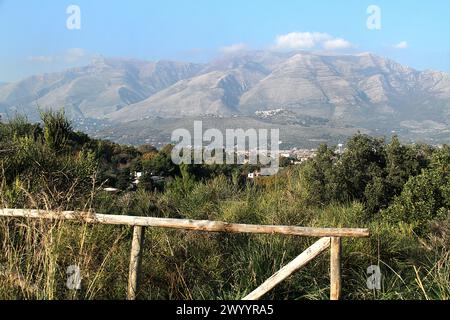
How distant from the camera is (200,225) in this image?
4.25 m

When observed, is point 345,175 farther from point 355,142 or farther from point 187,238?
point 187,238

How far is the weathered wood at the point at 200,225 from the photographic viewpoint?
401 cm

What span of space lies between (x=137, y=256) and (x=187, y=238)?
143 cm

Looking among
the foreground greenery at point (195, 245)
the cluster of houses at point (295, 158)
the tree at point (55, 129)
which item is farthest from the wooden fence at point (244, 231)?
the cluster of houses at point (295, 158)

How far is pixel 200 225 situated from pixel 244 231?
0.40m

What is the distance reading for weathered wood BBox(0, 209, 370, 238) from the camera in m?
4.01

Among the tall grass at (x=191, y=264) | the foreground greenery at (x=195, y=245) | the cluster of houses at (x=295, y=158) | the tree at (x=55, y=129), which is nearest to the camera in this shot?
the tall grass at (x=191, y=264)

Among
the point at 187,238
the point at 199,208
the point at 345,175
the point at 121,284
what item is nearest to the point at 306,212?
the point at 199,208

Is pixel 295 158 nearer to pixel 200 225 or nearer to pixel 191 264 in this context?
pixel 191 264

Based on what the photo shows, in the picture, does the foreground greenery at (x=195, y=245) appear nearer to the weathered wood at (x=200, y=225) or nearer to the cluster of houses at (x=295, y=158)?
the weathered wood at (x=200, y=225)

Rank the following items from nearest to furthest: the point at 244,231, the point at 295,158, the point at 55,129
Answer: the point at 244,231 < the point at 55,129 < the point at 295,158

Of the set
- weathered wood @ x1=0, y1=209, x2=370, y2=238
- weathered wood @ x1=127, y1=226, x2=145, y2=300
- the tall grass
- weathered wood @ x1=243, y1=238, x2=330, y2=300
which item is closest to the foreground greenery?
the tall grass

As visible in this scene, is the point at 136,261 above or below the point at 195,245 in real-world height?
above

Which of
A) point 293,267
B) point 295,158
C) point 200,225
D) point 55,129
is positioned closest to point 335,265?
point 293,267
